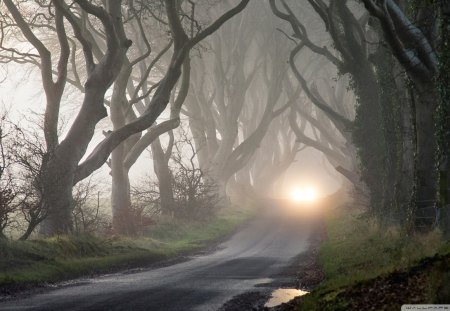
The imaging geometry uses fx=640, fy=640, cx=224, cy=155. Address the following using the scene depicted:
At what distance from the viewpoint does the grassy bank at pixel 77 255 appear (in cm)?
1415

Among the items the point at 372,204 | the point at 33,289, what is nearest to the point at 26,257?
the point at 33,289

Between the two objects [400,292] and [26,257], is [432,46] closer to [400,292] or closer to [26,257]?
[400,292]

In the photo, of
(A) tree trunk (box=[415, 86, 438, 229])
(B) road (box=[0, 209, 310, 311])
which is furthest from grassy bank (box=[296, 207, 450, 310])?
(B) road (box=[0, 209, 310, 311])

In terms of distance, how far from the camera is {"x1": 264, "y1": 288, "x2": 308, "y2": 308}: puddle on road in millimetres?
10870

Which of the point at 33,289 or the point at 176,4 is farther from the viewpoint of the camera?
the point at 176,4

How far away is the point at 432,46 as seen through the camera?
14.7 m

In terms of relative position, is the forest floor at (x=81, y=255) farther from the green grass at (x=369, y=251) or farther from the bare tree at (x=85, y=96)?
the green grass at (x=369, y=251)

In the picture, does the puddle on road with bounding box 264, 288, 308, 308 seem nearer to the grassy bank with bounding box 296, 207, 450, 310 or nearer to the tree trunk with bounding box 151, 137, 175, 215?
the grassy bank with bounding box 296, 207, 450, 310

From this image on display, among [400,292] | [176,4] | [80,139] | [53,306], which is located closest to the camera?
[400,292]

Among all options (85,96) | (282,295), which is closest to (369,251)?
(282,295)

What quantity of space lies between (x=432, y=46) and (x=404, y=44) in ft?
2.99

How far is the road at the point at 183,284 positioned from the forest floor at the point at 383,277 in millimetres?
1377

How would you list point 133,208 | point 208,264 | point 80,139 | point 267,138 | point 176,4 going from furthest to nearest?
point 267,138 < point 133,208 < point 176,4 < point 80,139 < point 208,264

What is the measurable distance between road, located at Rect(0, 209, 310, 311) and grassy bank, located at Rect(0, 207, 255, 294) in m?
0.97
